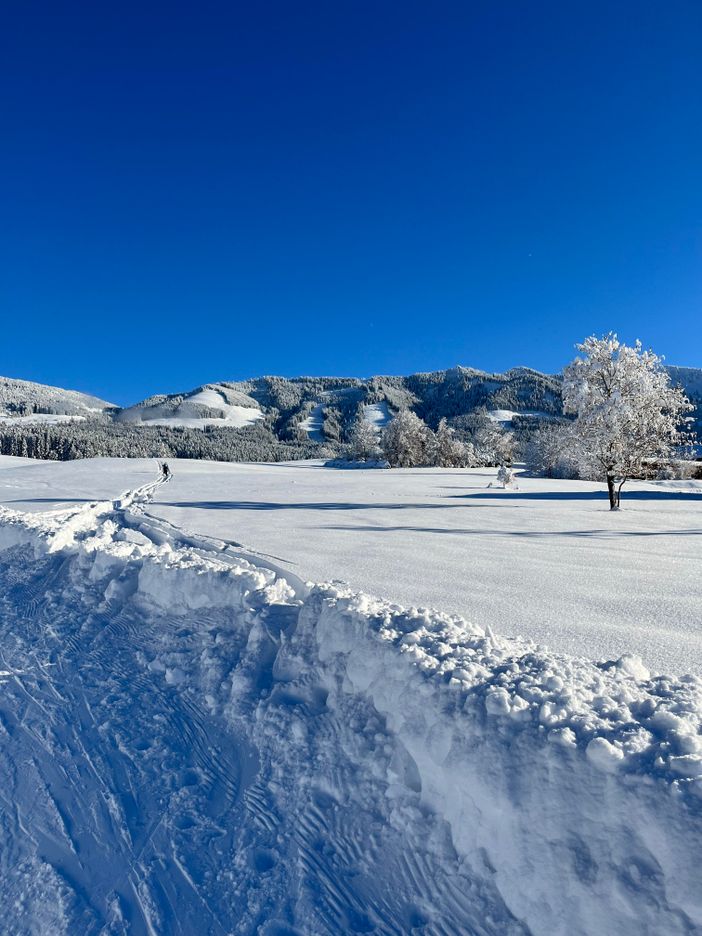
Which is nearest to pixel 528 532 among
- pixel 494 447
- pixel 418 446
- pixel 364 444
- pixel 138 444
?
pixel 418 446

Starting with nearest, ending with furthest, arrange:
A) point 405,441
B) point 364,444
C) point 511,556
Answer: point 511,556, point 405,441, point 364,444

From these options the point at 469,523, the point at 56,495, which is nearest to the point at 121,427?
the point at 56,495

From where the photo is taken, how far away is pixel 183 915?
2912 millimetres

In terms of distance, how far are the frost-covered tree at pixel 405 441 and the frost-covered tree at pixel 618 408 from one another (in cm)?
4493

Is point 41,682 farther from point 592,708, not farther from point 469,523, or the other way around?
point 469,523

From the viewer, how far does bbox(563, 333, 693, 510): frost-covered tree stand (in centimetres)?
1908

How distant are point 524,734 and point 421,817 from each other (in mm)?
1018

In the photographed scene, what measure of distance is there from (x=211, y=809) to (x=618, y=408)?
1982 cm

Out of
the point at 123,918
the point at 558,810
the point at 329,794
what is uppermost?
the point at 558,810

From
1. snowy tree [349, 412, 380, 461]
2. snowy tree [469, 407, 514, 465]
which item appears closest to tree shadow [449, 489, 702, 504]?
snowy tree [469, 407, 514, 465]

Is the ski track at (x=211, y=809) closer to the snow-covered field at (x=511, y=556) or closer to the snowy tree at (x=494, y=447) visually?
the snow-covered field at (x=511, y=556)

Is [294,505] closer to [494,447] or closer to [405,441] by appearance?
[405,441]

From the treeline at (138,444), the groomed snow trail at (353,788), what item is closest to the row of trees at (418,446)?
the groomed snow trail at (353,788)

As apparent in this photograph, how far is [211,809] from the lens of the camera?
3625 millimetres
